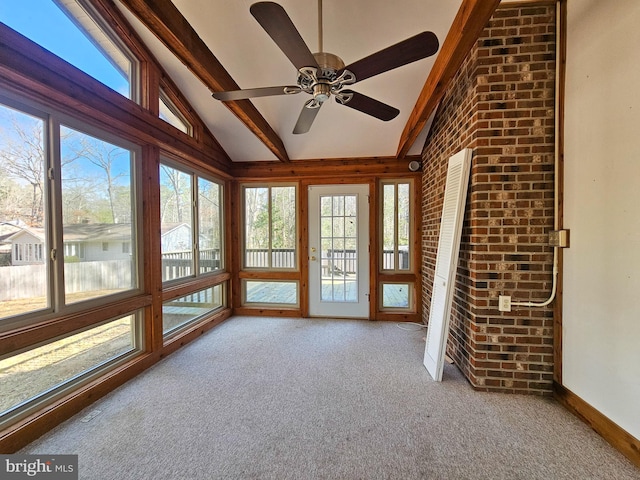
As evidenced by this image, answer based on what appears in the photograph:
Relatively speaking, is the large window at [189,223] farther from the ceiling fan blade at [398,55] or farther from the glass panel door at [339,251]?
the ceiling fan blade at [398,55]

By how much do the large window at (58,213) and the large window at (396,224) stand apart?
323cm

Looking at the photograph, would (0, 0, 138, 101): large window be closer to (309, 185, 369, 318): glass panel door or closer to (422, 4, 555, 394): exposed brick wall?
(309, 185, 369, 318): glass panel door

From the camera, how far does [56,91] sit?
1.77m

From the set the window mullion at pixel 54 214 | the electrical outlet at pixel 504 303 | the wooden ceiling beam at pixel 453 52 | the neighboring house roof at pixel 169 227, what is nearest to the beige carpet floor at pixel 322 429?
the electrical outlet at pixel 504 303

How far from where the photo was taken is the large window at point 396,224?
13.4 feet

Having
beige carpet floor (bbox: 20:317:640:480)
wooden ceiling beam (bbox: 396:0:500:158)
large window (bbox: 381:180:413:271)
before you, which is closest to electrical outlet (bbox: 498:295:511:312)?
beige carpet floor (bbox: 20:317:640:480)

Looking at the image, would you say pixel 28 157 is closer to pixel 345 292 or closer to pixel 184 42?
pixel 184 42

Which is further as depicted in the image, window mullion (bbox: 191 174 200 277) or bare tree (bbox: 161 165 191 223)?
window mullion (bbox: 191 174 200 277)

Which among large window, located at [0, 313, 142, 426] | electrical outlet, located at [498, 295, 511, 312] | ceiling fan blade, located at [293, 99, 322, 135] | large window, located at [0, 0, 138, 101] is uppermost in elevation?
large window, located at [0, 0, 138, 101]

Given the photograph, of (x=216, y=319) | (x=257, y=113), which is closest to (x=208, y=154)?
(x=257, y=113)

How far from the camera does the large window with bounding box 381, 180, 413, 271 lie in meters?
4.07

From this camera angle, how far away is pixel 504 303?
83.0 inches

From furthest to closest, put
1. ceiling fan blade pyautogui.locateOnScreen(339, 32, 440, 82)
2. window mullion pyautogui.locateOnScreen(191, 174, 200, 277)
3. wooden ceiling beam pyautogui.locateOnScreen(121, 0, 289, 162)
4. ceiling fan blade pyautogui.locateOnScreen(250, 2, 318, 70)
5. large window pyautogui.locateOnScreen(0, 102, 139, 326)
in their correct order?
window mullion pyautogui.locateOnScreen(191, 174, 200, 277) < large window pyautogui.locateOnScreen(0, 102, 139, 326) < wooden ceiling beam pyautogui.locateOnScreen(121, 0, 289, 162) < ceiling fan blade pyautogui.locateOnScreen(339, 32, 440, 82) < ceiling fan blade pyautogui.locateOnScreen(250, 2, 318, 70)

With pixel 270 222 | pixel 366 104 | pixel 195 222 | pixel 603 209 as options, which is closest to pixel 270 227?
pixel 270 222
